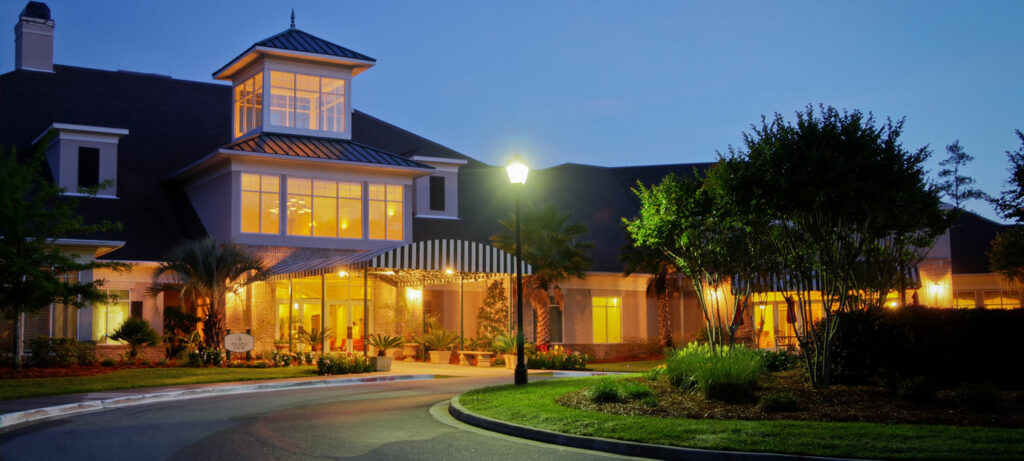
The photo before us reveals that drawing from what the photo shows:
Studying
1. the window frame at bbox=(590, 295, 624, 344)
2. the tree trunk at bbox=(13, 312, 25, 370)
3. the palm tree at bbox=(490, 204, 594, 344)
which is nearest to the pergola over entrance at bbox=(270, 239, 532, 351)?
the palm tree at bbox=(490, 204, 594, 344)

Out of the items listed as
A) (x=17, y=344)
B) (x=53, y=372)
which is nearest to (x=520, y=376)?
(x=53, y=372)

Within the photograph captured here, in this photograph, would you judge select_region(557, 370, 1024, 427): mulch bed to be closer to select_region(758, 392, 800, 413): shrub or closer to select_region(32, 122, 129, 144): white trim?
select_region(758, 392, 800, 413): shrub

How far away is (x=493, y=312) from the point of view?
36625mm

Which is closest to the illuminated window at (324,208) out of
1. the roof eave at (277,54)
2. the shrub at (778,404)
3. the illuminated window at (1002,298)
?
the roof eave at (277,54)

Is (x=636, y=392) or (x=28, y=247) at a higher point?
(x=28, y=247)

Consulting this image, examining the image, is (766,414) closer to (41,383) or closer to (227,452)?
(227,452)

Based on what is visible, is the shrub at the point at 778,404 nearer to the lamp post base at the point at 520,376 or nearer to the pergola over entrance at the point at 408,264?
the lamp post base at the point at 520,376

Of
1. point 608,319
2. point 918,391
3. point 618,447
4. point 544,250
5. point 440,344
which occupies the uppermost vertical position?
point 544,250

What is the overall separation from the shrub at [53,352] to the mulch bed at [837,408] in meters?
17.0

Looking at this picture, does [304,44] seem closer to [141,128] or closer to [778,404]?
[141,128]

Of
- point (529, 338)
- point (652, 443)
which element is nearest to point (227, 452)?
point (652, 443)

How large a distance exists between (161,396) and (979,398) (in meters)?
15.1

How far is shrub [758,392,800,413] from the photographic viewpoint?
1388 cm

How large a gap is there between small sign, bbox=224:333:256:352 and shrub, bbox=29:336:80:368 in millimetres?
4155
